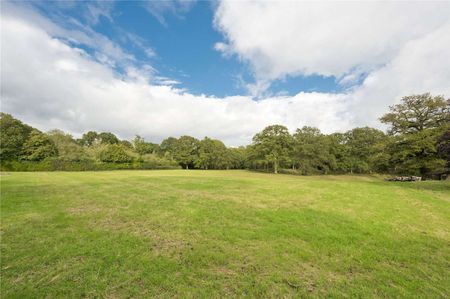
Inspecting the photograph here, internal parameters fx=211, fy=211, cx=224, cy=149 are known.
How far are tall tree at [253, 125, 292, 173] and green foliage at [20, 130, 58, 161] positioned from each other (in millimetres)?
56308

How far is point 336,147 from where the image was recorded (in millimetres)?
56844

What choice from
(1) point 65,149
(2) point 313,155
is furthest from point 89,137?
(2) point 313,155

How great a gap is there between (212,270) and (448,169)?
23.9m

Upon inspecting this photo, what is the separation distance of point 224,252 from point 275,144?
51353 millimetres

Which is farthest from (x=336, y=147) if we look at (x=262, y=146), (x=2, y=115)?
(x=2, y=115)

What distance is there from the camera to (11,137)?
53.4 metres

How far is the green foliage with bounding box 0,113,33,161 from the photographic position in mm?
52344

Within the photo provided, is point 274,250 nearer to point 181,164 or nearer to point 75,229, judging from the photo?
point 75,229

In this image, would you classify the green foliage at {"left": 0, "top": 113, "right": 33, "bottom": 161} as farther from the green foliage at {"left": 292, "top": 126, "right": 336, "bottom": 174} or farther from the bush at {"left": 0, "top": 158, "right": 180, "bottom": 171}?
the green foliage at {"left": 292, "top": 126, "right": 336, "bottom": 174}

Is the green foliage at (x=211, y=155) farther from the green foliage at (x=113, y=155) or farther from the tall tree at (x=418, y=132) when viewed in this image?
the tall tree at (x=418, y=132)

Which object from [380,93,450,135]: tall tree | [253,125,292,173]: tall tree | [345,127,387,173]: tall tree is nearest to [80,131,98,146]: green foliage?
[253,125,292,173]: tall tree

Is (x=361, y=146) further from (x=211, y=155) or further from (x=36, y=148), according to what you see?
(x=36, y=148)

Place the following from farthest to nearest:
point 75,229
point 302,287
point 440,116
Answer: point 440,116 < point 75,229 < point 302,287

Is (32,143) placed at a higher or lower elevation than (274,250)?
higher
